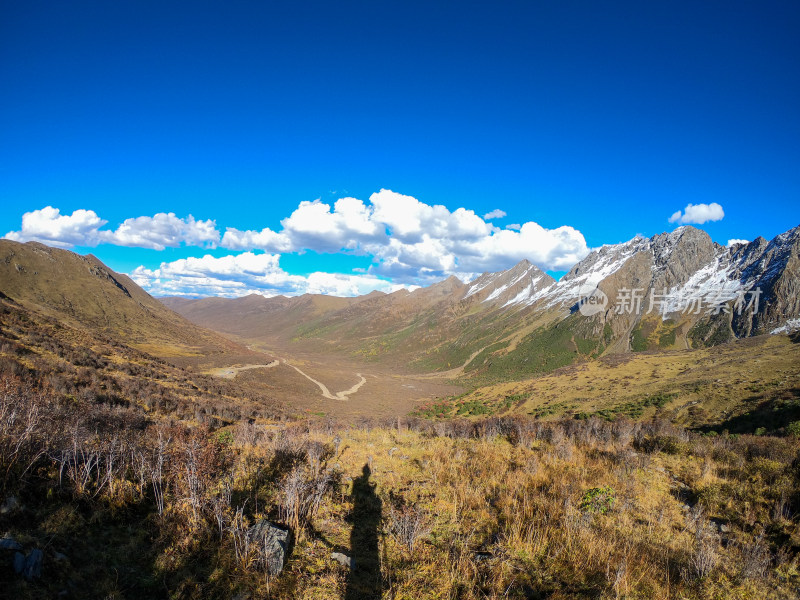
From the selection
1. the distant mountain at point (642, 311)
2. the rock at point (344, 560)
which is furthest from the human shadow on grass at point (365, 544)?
the distant mountain at point (642, 311)

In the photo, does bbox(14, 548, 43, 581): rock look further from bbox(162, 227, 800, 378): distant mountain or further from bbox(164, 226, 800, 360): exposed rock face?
bbox(164, 226, 800, 360): exposed rock face

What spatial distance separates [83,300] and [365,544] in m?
134

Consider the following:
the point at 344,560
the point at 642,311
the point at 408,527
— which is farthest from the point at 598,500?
the point at 642,311

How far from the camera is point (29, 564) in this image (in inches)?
151

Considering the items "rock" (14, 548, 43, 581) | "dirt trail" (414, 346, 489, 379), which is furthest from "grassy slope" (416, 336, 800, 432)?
"dirt trail" (414, 346, 489, 379)

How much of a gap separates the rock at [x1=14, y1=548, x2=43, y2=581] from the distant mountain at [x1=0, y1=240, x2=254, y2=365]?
77546 millimetres

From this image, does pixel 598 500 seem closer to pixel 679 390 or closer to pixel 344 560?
pixel 344 560

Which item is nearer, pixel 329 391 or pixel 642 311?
pixel 329 391

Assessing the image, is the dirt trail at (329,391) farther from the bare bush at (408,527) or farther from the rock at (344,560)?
the rock at (344,560)

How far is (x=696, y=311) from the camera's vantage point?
116 meters

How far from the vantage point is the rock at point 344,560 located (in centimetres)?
520

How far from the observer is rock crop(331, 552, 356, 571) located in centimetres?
520

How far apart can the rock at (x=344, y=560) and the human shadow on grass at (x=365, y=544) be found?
36 mm

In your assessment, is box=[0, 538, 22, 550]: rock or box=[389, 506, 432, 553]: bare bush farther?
box=[389, 506, 432, 553]: bare bush
